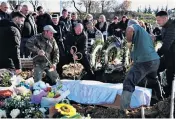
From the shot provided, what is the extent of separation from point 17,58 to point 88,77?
7.75ft

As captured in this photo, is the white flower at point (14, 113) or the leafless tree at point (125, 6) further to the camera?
the leafless tree at point (125, 6)

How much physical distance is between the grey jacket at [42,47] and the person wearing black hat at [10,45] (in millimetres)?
619

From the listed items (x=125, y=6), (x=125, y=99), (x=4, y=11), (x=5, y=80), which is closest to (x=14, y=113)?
(x=5, y=80)

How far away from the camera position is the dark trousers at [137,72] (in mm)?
5363

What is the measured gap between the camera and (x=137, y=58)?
5.47 m

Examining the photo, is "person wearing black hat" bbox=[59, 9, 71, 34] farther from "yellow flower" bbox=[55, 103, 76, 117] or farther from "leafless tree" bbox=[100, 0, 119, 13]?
"yellow flower" bbox=[55, 103, 76, 117]

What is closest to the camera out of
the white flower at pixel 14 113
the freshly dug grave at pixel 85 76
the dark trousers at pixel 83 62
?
the white flower at pixel 14 113

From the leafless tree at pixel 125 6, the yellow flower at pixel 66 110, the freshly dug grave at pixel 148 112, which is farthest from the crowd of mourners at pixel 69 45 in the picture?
the leafless tree at pixel 125 6

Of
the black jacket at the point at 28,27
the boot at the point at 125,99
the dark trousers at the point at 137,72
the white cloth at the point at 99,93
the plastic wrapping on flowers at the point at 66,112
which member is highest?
the black jacket at the point at 28,27

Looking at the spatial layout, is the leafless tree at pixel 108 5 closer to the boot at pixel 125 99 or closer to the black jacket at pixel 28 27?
the black jacket at pixel 28 27

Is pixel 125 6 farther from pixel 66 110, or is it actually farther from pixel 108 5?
pixel 66 110

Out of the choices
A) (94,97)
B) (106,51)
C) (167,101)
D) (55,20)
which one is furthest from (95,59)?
(167,101)

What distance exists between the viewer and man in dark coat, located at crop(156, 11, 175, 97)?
5.93 m

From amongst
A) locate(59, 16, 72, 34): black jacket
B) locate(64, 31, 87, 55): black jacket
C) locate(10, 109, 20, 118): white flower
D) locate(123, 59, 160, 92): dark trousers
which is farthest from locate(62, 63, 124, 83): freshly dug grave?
locate(10, 109, 20, 118): white flower
